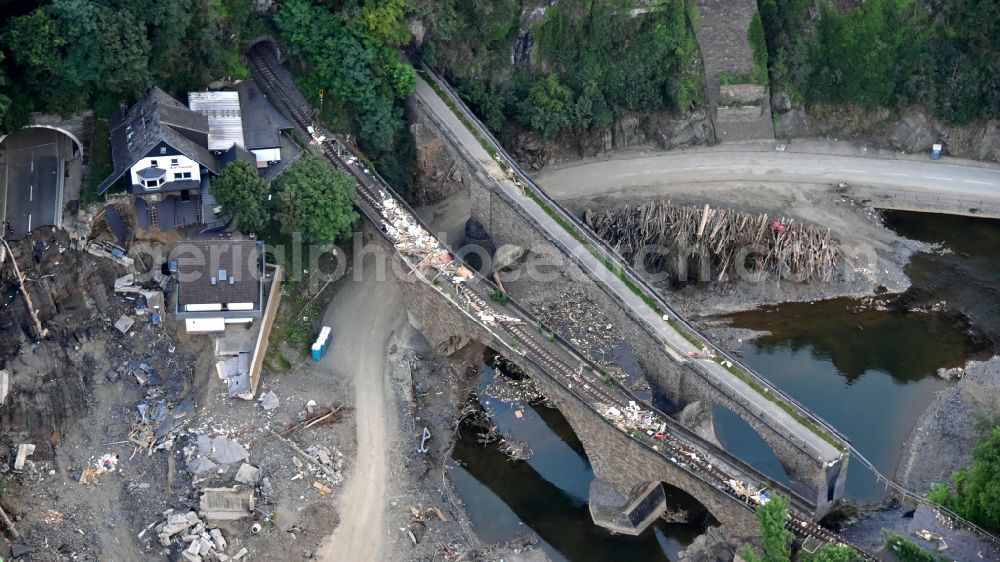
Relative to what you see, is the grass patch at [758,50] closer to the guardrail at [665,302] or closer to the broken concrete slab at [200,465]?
the guardrail at [665,302]

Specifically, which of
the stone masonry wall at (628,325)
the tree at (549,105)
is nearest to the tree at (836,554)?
the stone masonry wall at (628,325)

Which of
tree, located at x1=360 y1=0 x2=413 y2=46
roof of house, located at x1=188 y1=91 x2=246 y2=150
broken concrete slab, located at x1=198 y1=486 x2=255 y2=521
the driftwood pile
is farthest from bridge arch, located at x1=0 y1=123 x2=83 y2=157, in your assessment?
the driftwood pile

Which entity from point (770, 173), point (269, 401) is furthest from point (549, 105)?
point (269, 401)

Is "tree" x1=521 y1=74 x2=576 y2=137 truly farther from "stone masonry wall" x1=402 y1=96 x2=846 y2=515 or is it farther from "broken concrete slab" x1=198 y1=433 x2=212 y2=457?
"broken concrete slab" x1=198 y1=433 x2=212 y2=457

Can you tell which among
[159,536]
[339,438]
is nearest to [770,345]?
[339,438]

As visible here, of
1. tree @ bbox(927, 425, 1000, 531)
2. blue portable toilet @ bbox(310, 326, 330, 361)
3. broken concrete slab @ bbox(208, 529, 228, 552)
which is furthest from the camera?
blue portable toilet @ bbox(310, 326, 330, 361)
